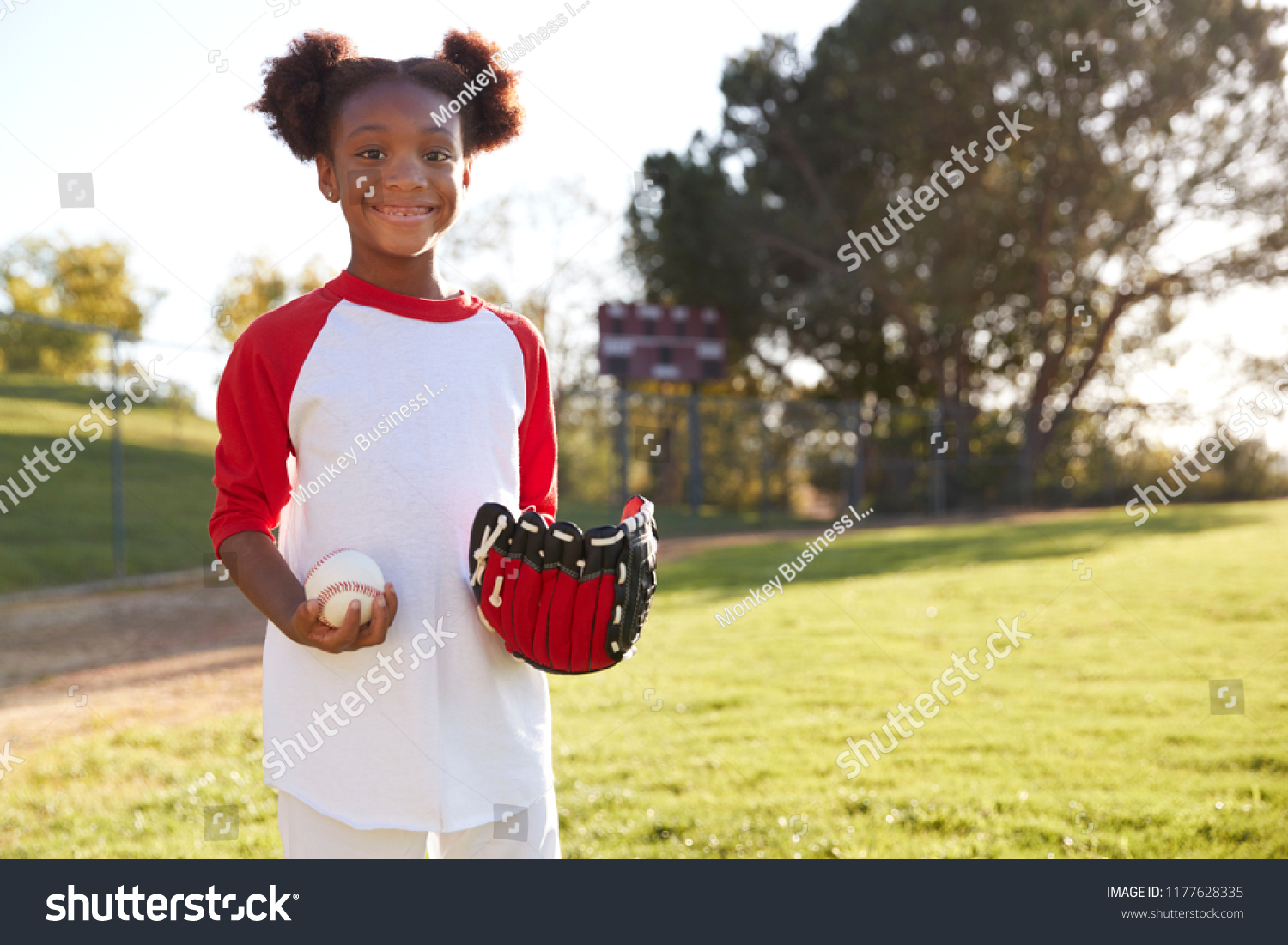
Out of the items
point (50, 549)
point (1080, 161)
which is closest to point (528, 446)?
point (50, 549)

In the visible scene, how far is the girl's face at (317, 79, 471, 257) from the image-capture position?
1671 mm

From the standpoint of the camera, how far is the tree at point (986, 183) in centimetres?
1983

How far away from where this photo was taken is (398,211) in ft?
5.51

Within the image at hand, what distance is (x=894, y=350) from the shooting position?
24219 millimetres

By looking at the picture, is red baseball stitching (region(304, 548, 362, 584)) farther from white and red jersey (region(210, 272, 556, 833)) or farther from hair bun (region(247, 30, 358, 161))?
hair bun (region(247, 30, 358, 161))

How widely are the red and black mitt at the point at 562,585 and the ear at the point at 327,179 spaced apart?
675mm

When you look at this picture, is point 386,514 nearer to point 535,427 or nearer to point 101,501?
point 535,427

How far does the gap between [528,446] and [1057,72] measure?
70.7 ft


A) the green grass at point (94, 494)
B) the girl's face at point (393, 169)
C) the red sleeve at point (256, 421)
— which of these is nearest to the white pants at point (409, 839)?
the red sleeve at point (256, 421)

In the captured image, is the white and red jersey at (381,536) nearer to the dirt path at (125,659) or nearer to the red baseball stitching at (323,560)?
the red baseball stitching at (323,560)

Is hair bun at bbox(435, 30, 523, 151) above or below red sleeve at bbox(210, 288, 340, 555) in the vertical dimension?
above

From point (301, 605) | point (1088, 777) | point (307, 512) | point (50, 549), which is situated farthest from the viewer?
point (50, 549)

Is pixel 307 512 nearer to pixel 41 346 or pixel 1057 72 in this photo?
pixel 1057 72

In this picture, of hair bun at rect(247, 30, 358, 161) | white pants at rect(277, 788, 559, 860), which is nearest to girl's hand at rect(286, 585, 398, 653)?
white pants at rect(277, 788, 559, 860)
